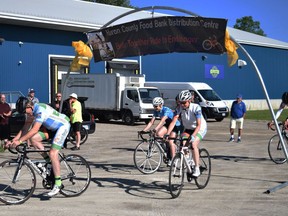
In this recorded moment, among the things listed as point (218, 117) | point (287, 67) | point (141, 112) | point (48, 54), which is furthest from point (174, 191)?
point (287, 67)

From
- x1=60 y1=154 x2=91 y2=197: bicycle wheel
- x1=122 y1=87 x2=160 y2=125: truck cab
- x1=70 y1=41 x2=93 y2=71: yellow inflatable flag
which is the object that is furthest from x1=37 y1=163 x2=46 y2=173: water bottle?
x1=122 y1=87 x2=160 y2=125: truck cab

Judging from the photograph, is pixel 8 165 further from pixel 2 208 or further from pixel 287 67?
pixel 287 67

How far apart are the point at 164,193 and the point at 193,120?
1480 millimetres

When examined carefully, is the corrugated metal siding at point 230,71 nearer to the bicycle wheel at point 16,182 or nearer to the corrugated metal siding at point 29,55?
the corrugated metal siding at point 29,55

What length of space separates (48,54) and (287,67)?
3117 cm

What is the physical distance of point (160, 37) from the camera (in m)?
11.5

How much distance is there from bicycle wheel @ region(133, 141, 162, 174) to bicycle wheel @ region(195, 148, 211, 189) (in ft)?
6.36

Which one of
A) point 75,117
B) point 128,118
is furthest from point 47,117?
point 128,118

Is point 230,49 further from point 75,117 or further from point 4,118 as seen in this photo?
point 4,118

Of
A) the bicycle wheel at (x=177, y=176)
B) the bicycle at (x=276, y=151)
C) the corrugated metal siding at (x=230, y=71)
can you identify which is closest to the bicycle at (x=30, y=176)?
the bicycle wheel at (x=177, y=176)

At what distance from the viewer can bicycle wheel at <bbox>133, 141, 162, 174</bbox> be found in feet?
36.9

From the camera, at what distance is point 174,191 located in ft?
27.6

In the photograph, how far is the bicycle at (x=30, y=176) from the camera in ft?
26.0

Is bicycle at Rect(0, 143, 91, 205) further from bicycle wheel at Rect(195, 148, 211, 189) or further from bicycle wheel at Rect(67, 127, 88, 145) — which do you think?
bicycle wheel at Rect(67, 127, 88, 145)
